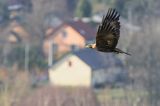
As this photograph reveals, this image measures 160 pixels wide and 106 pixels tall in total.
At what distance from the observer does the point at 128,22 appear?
36.7 meters

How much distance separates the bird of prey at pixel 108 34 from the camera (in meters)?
5.03

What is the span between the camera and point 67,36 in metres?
34.4

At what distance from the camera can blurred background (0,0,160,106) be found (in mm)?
21453

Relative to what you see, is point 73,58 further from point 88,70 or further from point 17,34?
point 17,34

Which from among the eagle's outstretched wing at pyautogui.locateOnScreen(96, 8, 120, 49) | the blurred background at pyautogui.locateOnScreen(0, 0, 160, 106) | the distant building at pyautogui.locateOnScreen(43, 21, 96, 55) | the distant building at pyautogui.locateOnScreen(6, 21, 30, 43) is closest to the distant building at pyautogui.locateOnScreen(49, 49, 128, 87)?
the blurred background at pyautogui.locateOnScreen(0, 0, 160, 106)

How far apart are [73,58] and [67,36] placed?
7.52 metres

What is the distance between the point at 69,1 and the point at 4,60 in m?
15.2

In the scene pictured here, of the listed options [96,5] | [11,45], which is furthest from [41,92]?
[96,5]

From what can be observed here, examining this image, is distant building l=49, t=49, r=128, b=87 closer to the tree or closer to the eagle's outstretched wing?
the tree

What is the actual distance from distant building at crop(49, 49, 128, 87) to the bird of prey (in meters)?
20.5

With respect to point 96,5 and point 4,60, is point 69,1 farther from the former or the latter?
point 4,60

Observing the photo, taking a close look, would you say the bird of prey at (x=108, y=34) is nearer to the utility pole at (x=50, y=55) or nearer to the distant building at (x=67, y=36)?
the utility pole at (x=50, y=55)

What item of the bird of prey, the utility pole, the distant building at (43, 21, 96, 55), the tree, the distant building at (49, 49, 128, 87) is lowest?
the bird of prey

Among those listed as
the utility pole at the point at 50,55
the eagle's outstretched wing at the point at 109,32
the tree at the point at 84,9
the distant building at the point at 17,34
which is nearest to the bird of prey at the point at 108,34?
the eagle's outstretched wing at the point at 109,32
